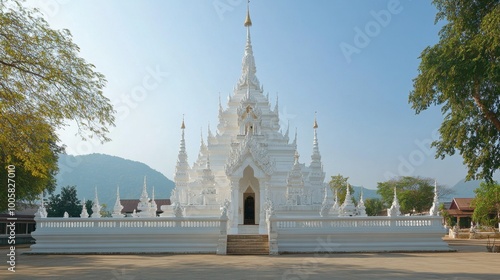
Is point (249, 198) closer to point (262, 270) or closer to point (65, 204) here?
point (262, 270)

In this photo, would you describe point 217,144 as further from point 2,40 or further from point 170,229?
point 2,40

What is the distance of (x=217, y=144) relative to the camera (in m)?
35.3

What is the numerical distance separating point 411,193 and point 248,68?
43.9 meters

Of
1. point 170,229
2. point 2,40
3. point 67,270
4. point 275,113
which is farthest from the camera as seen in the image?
point 275,113

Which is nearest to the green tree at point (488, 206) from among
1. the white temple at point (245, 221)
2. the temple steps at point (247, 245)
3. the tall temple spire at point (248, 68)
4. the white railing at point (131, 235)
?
the white temple at point (245, 221)

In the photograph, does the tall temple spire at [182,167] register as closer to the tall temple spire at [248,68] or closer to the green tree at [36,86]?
the tall temple spire at [248,68]

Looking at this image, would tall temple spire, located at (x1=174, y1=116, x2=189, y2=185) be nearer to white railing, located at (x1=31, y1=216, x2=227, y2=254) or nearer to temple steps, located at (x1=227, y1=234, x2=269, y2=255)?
white railing, located at (x1=31, y1=216, x2=227, y2=254)

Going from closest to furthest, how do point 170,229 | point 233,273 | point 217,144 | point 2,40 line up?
point 2,40, point 233,273, point 170,229, point 217,144

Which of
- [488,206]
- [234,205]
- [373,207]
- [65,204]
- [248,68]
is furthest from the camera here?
[373,207]

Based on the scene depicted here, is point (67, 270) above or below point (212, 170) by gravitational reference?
below

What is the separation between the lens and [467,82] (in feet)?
67.9

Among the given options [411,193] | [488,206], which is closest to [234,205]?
[488,206]

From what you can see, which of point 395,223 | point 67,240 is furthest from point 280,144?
point 67,240

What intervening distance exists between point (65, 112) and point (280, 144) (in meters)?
23.1
